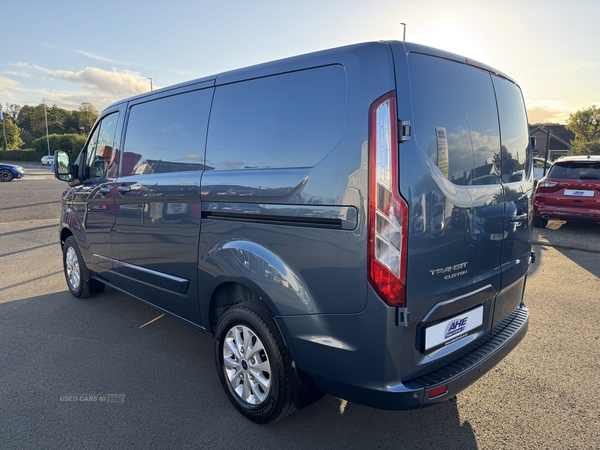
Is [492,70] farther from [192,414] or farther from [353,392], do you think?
[192,414]

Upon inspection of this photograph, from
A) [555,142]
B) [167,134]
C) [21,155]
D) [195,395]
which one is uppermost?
[555,142]

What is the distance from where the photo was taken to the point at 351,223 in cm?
200

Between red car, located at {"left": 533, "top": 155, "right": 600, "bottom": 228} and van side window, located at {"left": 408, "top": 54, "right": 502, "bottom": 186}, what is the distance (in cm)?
613

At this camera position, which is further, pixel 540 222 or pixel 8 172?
pixel 8 172

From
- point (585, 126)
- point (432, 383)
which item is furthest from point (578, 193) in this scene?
point (585, 126)

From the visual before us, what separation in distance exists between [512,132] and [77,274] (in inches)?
184

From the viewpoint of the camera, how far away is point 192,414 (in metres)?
2.72

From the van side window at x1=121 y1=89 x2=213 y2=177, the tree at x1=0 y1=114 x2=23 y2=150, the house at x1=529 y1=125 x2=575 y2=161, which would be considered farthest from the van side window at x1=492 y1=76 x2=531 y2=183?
the tree at x1=0 y1=114 x2=23 y2=150

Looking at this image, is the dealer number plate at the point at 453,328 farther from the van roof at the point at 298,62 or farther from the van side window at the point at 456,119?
the van roof at the point at 298,62

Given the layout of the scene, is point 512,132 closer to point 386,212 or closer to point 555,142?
point 386,212

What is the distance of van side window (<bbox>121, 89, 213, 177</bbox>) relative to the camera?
119 inches

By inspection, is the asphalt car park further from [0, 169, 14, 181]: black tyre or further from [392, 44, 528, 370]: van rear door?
[0, 169, 14, 181]: black tyre

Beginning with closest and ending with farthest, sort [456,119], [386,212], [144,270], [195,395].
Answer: [386,212] → [456,119] → [195,395] → [144,270]

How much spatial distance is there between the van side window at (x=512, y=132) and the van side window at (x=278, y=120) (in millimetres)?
1168
